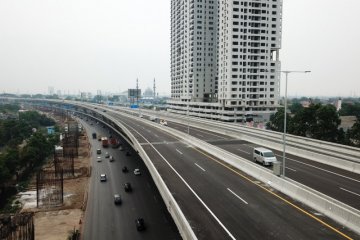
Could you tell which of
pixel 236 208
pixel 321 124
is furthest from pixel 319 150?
pixel 236 208

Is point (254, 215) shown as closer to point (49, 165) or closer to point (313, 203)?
point (313, 203)

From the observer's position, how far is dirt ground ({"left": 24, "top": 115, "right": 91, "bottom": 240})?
3478 cm

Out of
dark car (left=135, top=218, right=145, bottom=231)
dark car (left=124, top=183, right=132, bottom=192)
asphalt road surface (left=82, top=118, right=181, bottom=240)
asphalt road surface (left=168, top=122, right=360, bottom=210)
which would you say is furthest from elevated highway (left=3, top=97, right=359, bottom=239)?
dark car (left=124, top=183, right=132, bottom=192)

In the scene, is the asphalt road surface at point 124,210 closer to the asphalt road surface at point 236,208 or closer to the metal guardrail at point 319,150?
the asphalt road surface at point 236,208

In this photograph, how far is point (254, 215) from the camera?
896 inches

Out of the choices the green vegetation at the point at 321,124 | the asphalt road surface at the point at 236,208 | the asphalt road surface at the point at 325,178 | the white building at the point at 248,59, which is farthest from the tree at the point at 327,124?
the white building at the point at 248,59

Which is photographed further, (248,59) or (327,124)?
(248,59)

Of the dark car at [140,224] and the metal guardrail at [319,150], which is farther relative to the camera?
the metal guardrail at [319,150]

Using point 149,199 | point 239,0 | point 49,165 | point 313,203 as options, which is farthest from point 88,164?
point 239,0

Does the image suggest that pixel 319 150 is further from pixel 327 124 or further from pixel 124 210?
pixel 124 210

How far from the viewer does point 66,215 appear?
39906 millimetres

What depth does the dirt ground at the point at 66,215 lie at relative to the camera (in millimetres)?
34781

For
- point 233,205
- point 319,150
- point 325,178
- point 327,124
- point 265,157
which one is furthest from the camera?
point 327,124

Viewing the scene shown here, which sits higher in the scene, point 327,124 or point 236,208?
point 327,124
